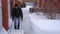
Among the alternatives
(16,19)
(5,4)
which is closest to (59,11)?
(16,19)

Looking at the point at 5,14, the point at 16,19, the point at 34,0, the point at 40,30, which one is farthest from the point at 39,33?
the point at 34,0

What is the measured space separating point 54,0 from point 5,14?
10.7 feet

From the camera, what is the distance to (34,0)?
16.7 metres

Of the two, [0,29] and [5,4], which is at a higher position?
[5,4]

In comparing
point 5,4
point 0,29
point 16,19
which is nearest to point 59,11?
point 16,19

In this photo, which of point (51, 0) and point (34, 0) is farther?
point (34, 0)

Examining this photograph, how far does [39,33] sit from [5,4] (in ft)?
15.0

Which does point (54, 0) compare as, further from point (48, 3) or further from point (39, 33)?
point (39, 33)

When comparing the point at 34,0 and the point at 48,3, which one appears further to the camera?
the point at 34,0

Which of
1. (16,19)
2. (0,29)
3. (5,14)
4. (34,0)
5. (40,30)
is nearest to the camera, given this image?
(40,30)

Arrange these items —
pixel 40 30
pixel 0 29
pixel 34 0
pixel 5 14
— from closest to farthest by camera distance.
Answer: pixel 40 30
pixel 0 29
pixel 5 14
pixel 34 0

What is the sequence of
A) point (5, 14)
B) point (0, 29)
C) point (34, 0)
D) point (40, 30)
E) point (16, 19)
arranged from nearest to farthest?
point (40, 30), point (0, 29), point (5, 14), point (16, 19), point (34, 0)

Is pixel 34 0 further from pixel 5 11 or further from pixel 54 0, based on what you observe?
pixel 5 11

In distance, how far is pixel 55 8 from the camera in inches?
412
